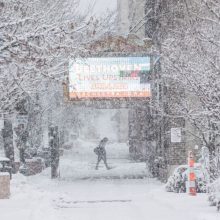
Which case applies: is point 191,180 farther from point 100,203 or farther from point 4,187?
point 4,187

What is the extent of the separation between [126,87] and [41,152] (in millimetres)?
12334

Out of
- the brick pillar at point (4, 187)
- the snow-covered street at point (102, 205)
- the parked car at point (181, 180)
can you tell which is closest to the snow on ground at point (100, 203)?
the snow-covered street at point (102, 205)

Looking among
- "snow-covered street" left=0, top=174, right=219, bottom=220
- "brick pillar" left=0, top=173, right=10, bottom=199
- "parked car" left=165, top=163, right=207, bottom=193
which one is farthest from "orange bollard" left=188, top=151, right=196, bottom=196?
"brick pillar" left=0, top=173, right=10, bottom=199

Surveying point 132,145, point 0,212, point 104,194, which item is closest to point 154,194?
point 104,194

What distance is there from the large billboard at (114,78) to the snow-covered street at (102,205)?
467 cm

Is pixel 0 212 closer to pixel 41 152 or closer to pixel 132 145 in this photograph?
pixel 41 152

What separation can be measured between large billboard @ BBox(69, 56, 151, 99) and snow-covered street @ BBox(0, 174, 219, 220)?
4675 millimetres

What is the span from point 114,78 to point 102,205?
11010 mm

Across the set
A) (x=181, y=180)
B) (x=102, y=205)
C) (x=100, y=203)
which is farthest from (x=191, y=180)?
(x=102, y=205)

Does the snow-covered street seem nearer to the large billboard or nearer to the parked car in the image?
the parked car

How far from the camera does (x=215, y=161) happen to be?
15344 millimetres

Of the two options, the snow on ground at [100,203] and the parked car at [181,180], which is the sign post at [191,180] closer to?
the snow on ground at [100,203]

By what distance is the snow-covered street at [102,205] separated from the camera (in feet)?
47.9

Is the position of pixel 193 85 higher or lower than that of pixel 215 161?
higher
